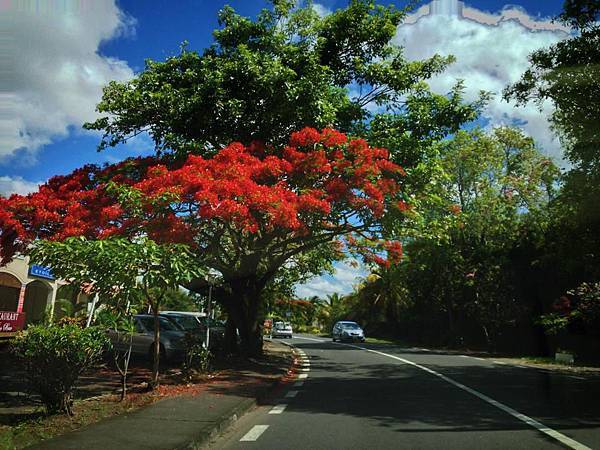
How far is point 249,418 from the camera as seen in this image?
845 cm

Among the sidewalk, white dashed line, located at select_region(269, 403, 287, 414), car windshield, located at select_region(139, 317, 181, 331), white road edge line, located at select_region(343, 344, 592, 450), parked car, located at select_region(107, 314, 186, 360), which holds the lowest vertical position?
white dashed line, located at select_region(269, 403, 287, 414)

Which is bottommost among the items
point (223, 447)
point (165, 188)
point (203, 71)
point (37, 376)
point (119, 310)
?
point (223, 447)

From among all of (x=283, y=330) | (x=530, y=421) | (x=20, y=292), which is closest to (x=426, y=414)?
(x=530, y=421)

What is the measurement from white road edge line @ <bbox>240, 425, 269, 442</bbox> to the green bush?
2540 mm

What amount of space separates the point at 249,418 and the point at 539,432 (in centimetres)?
423

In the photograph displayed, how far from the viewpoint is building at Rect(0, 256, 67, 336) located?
19.6m

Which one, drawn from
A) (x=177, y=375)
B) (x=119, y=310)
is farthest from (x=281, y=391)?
(x=119, y=310)

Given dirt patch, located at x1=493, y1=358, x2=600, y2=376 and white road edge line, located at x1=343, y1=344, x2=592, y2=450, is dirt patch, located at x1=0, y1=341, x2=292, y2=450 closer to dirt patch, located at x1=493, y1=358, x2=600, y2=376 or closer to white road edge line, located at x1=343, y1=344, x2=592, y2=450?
white road edge line, located at x1=343, y1=344, x2=592, y2=450

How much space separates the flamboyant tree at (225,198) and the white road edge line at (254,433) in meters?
4.11

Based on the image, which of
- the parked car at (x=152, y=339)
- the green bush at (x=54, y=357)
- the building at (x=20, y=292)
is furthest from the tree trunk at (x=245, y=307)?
the green bush at (x=54, y=357)

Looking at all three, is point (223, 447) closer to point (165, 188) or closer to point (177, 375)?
point (165, 188)

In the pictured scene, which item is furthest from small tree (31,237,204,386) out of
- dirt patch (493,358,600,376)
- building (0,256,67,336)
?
dirt patch (493,358,600,376)

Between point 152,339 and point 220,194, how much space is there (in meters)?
7.76

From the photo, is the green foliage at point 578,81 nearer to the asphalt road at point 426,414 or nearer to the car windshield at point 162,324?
the asphalt road at point 426,414
